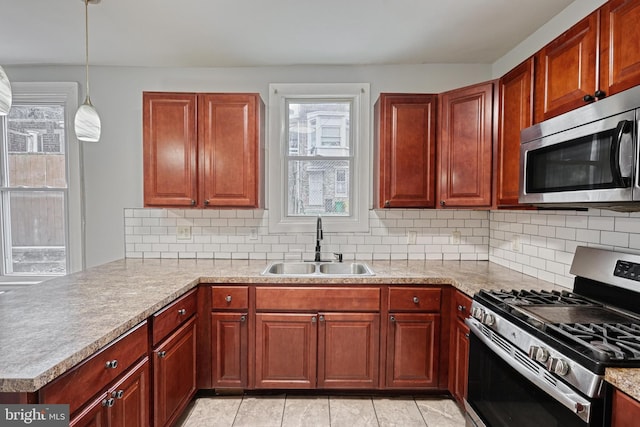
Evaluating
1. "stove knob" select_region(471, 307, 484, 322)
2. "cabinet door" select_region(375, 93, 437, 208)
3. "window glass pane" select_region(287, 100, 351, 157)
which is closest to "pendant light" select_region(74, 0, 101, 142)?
"window glass pane" select_region(287, 100, 351, 157)

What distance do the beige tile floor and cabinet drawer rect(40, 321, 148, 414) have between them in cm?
87

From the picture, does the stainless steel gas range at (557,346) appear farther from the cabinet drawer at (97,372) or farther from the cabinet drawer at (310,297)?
the cabinet drawer at (97,372)

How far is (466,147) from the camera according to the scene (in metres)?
2.34

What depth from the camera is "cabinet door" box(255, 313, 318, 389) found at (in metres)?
2.25

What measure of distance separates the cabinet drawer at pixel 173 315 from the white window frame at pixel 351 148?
934 millimetres

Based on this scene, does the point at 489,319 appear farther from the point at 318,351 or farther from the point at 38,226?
the point at 38,226

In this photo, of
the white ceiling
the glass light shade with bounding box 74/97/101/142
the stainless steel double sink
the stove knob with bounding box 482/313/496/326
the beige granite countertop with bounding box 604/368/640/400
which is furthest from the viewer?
the stainless steel double sink

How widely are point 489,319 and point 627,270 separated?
25.6 inches

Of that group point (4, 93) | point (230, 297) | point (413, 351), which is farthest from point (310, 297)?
point (4, 93)

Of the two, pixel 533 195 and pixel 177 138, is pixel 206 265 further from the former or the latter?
pixel 533 195

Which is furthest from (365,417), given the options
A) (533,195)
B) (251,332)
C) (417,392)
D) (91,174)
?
(91,174)

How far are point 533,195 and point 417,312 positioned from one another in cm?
104

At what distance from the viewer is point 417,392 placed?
7.68 ft

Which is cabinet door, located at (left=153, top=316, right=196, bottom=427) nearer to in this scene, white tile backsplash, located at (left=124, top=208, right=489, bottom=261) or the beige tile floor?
the beige tile floor
